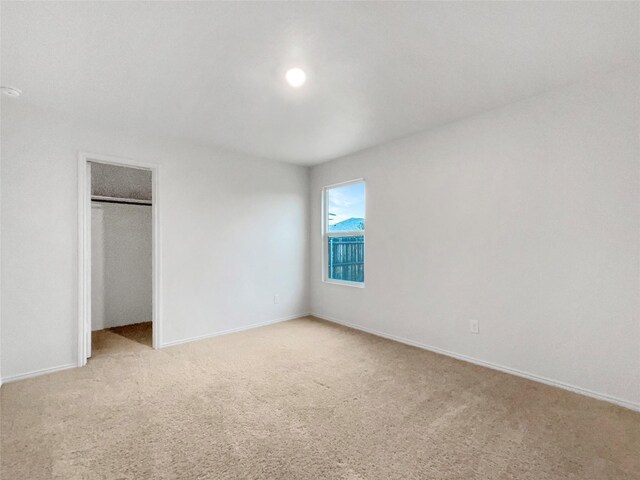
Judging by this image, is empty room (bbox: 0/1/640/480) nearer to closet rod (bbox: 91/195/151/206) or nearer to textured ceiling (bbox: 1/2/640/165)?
textured ceiling (bbox: 1/2/640/165)

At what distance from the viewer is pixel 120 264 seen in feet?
14.8

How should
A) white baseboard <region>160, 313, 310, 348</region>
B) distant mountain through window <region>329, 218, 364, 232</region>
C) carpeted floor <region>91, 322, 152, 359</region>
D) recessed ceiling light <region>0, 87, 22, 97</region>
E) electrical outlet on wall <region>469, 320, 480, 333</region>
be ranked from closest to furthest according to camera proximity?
recessed ceiling light <region>0, 87, 22, 97</region>, electrical outlet on wall <region>469, 320, 480, 333</region>, carpeted floor <region>91, 322, 152, 359</region>, white baseboard <region>160, 313, 310, 348</region>, distant mountain through window <region>329, 218, 364, 232</region>

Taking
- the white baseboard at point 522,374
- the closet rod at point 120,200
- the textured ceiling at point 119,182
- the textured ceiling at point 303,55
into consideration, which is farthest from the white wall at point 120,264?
the white baseboard at point 522,374

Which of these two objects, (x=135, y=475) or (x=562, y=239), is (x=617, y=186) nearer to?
(x=562, y=239)

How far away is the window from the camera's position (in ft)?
14.3

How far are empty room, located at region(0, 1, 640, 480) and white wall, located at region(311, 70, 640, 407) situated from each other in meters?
0.02

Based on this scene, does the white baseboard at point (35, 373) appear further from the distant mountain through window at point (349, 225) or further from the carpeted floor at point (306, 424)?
the distant mountain through window at point (349, 225)

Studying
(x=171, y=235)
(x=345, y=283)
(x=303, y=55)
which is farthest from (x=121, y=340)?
Answer: (x=303, y=55)

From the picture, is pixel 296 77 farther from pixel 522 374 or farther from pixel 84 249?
pixel 522 374

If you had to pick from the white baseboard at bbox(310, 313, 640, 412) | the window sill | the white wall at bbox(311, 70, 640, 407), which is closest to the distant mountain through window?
the white wall at bbox(311, 70, 640, 407)

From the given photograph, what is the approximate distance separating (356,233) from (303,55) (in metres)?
2.68

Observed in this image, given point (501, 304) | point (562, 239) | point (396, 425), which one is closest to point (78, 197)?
point (396, 425)

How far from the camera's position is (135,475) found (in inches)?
62.2

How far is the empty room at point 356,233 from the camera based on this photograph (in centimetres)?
174
